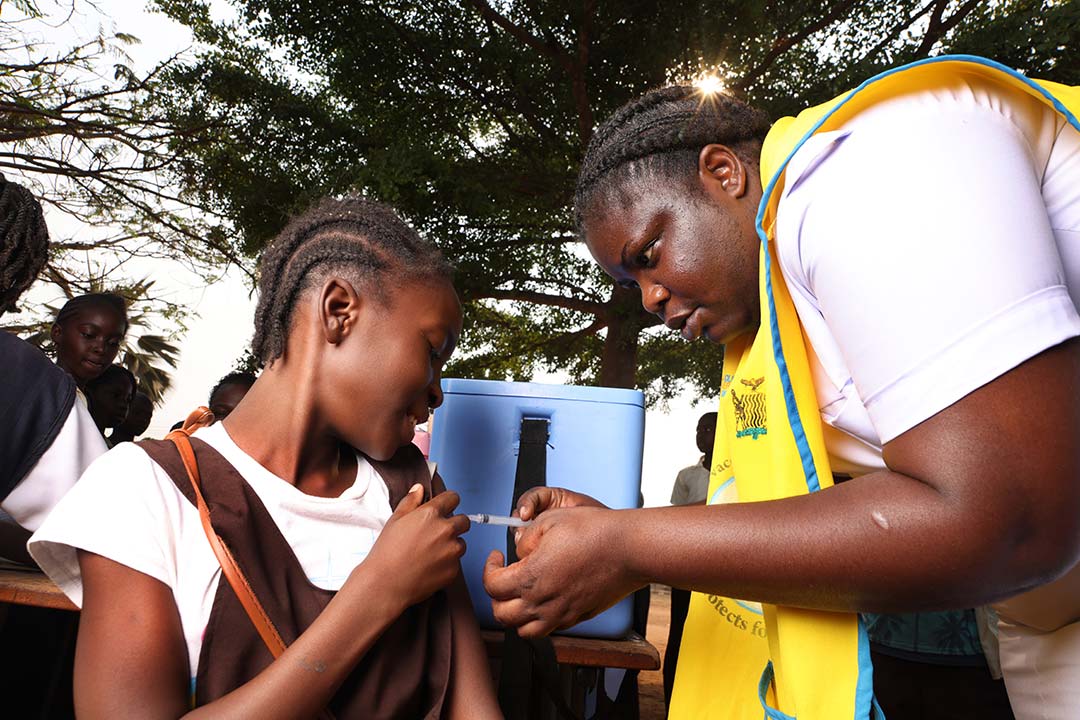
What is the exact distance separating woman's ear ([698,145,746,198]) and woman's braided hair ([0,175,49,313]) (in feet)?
6.14

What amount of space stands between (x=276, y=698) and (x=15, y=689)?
2.51 metres

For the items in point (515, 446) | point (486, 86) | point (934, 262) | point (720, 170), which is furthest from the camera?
point (486, 86)

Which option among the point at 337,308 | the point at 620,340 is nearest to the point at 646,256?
the point at 337,308

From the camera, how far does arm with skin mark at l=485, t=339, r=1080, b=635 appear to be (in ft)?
2.48

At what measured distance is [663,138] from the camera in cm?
149

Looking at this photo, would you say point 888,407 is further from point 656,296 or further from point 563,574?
point 656,296

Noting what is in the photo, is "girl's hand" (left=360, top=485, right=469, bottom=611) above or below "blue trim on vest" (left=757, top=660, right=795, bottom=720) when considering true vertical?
above

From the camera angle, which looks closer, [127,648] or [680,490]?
[127,648]

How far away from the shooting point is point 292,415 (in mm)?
1581

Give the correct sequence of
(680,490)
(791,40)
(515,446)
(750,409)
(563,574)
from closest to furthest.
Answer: (563,574) < (750,409) < (515,446) < (791,40) < (680,490)

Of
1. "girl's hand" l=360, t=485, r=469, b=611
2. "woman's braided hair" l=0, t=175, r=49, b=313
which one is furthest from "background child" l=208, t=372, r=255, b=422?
"girl's hand" l=360, t=485, r=469, b=611

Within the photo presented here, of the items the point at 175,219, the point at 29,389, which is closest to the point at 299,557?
the point at 29,389

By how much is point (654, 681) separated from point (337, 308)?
6.20 meters

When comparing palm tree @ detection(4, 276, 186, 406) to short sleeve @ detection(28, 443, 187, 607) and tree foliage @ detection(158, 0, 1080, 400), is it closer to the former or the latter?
tree foliage @ detection(158, 0, 1080, 400)
